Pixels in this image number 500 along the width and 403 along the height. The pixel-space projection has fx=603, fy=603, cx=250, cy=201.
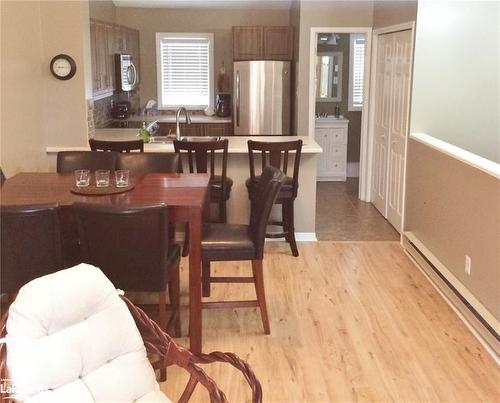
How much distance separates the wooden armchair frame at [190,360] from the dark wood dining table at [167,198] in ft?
2.67

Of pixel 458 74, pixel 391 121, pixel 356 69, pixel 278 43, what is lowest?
pixel 391 121

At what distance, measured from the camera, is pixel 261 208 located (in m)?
3.53

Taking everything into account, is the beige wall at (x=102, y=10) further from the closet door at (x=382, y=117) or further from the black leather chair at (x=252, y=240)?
the black leather chair at (x=252, y=240)

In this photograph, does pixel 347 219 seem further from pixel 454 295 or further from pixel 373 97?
pixel 454 295

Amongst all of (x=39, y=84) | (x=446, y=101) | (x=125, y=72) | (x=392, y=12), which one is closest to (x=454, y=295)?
(x=446, y=101)

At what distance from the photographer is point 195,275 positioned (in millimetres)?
3264

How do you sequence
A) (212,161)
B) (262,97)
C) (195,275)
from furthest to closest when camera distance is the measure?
(262,97), (212,161), (195,275)

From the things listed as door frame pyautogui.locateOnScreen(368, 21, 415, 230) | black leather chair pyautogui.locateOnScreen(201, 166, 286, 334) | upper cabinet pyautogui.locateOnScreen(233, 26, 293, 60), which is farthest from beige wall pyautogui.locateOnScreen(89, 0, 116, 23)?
black leather chair pyautogui.locateOnScreen(201, 166, 286, 334)

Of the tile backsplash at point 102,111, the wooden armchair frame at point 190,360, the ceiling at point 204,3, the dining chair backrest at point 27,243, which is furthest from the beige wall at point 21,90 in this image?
the ceiling at point 204,3

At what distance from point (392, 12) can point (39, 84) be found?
3.41 metres

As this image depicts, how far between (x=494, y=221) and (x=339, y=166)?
4.80 m

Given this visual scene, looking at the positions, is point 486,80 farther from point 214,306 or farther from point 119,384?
point 119,384

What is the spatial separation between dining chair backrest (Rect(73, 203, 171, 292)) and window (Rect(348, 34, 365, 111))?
591 cm

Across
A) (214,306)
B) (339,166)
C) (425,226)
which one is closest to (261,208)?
(214,306)
